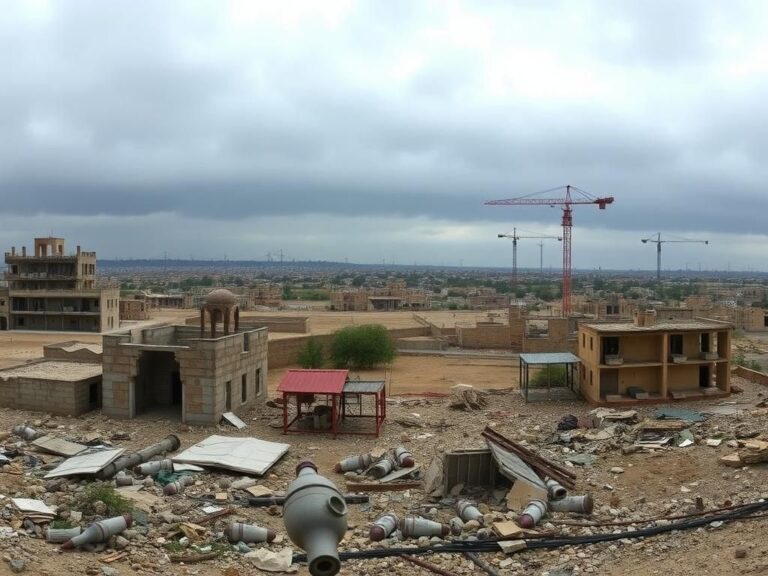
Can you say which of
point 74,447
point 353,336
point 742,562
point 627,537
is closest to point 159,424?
point 74,447

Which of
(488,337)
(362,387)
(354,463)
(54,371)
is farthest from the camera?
(488,337)

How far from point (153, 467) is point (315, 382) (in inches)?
258

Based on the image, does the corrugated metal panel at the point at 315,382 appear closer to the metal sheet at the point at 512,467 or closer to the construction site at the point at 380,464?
the construction site at the point at 380,464

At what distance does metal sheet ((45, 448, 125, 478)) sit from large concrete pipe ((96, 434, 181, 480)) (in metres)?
0.14

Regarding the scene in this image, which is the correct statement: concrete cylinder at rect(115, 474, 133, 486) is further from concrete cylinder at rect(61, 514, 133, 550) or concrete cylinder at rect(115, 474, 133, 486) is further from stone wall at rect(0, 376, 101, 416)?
stone wall at rect(0, 376, 101, 416)

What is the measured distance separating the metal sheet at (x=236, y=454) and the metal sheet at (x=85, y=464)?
153cm

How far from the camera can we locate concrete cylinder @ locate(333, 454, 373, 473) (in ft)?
59.9

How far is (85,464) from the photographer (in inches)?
661

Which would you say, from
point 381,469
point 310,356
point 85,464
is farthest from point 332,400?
point 310,356

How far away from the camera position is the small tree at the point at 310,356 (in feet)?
137

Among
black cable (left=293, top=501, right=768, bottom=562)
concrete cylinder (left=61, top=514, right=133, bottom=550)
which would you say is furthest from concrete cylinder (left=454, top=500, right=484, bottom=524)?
concrete cylinder (left=61, top=514, right=133, bottom=550)

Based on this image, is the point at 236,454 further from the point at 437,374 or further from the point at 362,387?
the point at 437,374

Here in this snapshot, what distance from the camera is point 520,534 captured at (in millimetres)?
13031

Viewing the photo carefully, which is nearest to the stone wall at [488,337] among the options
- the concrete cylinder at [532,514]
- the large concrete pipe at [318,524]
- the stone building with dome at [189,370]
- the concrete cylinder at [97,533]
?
the stone building with dome at [189,370]
